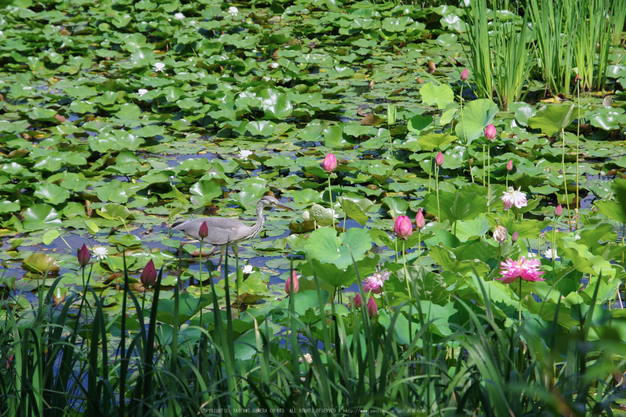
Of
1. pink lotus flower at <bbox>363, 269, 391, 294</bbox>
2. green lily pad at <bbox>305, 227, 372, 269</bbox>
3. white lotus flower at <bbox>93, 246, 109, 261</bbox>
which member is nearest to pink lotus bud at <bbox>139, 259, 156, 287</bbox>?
green lily pad at <bbox>305, 227, 372, 269</bbox>

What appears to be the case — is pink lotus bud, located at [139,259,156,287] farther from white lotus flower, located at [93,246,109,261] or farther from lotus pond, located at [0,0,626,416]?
white lotus flower, located at [93,246,109,261]

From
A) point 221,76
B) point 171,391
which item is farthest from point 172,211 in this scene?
point 221,76

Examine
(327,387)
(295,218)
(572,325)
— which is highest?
(327,387)

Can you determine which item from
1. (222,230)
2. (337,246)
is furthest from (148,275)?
(222,230)

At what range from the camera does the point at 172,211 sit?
110 inches

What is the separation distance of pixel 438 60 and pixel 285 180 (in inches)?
106

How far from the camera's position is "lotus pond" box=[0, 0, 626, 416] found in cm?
121

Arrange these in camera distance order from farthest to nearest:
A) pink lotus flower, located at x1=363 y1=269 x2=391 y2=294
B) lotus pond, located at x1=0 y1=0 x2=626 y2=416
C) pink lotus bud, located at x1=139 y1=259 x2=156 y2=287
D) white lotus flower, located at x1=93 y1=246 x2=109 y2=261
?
1. white lotus flower, located at x1=93 y1=246 x2=109 y2=261
2. pink lotus flower, located at x1=363 y1=269 x2=391 y2=294
3. pink lotus bud, located at x1=139 y1=259 x2=156 y2=287
4. lotus pond, located at x1=0 y1=0 x2=626 y2=416

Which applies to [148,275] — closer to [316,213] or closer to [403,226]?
[403,226]

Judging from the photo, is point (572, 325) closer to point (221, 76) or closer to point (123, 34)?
point (221, 76)

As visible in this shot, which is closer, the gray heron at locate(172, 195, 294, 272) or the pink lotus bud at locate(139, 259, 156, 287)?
the pink lotus bud at locate(139, 259, 156, 287)

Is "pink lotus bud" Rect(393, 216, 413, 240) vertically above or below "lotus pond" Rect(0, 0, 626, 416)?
above

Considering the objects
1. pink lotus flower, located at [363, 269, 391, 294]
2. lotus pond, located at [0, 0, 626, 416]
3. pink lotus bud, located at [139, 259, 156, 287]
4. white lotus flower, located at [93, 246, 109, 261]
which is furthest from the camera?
white lotus flower, located at [93, 246, 109, 261]

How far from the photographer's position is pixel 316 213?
2.27m
